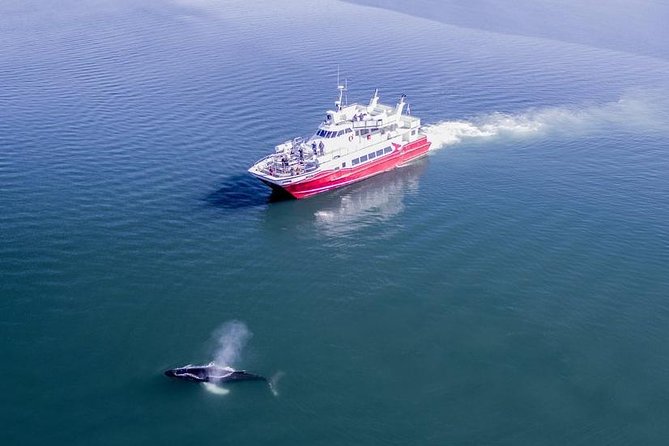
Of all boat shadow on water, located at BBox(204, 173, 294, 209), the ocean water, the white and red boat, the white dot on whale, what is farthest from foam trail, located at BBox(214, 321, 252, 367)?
the white and red boat

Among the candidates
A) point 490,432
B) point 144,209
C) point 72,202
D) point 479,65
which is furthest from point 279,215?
point 479,65

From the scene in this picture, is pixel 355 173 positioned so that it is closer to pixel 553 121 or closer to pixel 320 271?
pixel 320 271

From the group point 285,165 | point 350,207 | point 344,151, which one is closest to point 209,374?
point 350,207

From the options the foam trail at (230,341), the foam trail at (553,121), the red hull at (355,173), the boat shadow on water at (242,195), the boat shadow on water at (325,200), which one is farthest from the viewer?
the foam trail at (553,121)

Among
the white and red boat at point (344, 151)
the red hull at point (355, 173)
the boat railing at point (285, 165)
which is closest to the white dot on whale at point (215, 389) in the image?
the white and red boat at point (344, 151)

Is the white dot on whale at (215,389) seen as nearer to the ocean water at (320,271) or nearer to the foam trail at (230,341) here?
the ocean water at (320,271)

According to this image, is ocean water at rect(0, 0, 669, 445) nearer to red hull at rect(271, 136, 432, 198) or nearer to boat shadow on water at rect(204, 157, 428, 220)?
boat shadow on water at rect(204, 157, 428, 220)

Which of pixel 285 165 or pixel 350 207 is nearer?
pixel 350 207
